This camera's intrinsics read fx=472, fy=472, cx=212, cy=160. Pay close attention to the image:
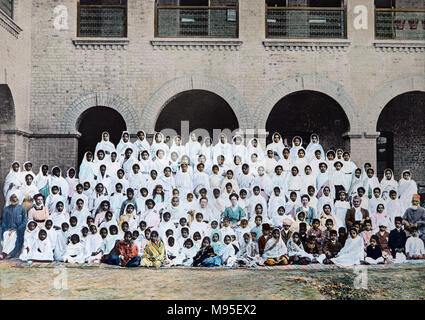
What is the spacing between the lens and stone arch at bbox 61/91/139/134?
900 cm

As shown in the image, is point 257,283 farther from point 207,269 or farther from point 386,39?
point 386,39

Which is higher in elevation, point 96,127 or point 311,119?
point 311,119

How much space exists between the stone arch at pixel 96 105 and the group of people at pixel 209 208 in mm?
453

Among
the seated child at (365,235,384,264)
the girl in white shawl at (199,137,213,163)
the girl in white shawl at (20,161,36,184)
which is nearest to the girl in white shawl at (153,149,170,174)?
the girl in white shawl at (199,137,213,163)

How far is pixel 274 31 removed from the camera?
31.5ft

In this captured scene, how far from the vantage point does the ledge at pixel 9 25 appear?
8.08 metres

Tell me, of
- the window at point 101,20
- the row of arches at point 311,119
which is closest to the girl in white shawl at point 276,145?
the row of arches at point 311,119

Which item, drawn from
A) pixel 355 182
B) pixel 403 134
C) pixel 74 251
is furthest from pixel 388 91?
pixel 74 251

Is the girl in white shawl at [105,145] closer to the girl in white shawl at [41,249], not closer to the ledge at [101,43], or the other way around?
the ledge at [101,43]

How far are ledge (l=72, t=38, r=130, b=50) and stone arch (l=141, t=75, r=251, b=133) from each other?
3.78 feet

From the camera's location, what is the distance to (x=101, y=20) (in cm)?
894

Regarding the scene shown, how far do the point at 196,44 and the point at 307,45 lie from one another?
2.25 meters

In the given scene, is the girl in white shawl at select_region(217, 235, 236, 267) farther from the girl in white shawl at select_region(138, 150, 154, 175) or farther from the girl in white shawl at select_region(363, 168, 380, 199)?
the girl in white shawl at select_region(363, 168, 380, 199)

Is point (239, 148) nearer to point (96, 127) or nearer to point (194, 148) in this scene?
point (194, 148)
